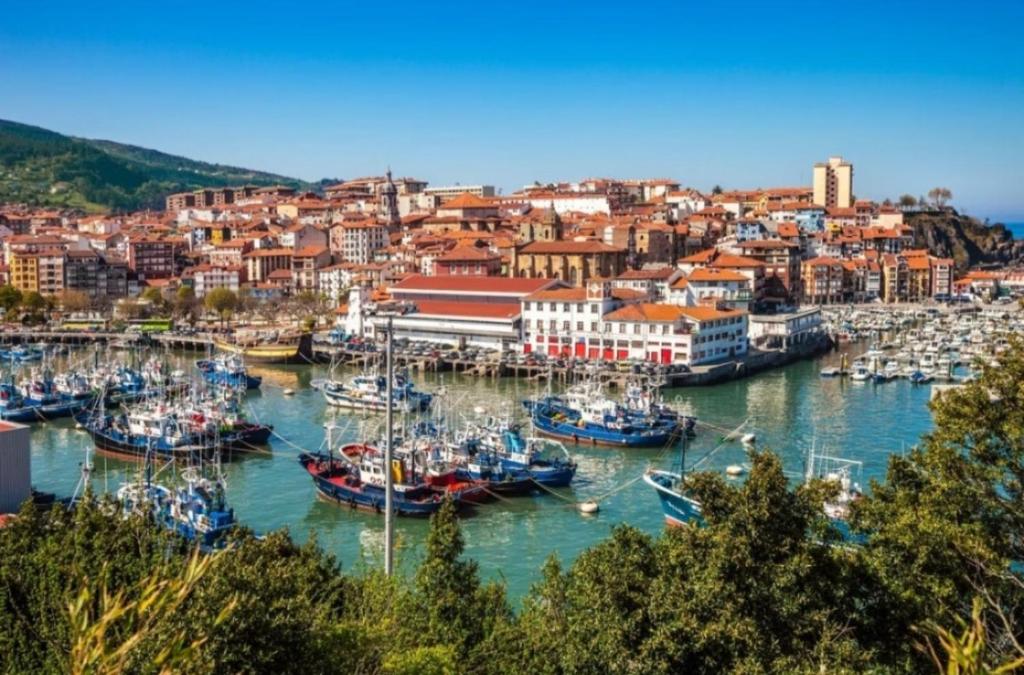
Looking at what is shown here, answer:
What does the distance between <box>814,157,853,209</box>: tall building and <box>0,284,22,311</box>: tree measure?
42.7 m

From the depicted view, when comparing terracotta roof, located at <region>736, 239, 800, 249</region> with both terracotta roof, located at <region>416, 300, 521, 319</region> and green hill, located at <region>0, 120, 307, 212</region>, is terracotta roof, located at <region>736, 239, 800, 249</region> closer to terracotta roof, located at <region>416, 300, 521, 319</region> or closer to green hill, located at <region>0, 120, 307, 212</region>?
terracotta roof, located at <region>416, 300, 521, 319</region>

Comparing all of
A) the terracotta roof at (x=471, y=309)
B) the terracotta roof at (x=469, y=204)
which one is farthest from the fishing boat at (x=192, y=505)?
the terracotta roof at (x=469, y=204)

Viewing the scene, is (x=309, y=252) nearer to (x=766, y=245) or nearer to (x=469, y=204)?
(x=469, y=204)

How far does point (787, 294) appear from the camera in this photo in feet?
126

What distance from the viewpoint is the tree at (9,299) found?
116 ft

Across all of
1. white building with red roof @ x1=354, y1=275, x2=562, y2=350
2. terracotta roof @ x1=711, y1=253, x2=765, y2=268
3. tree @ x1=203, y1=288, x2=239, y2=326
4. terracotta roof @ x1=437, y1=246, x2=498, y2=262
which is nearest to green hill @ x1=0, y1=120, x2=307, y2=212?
tree @ x1=203, y1=288, x2=239, y2=326

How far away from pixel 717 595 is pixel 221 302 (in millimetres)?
33198

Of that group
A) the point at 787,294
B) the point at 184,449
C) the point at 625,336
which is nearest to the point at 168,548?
the point at 184,449

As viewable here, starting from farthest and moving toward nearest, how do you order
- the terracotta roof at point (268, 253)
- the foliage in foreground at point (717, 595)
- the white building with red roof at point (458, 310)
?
the terracotta roof at point (268, 253) → the white building with red roof at point (458, 310) → the foliage in foreground at point (717, 595)

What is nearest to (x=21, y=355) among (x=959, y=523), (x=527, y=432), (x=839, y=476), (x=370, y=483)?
(x=527, y=432)

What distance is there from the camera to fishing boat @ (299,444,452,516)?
1221 cm

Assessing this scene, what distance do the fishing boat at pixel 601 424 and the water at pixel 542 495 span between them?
352 millimetres

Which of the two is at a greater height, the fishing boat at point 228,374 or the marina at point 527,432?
the fishing boat at point 228,374

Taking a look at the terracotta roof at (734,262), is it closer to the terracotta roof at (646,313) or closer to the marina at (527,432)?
the marina at (527,432)
